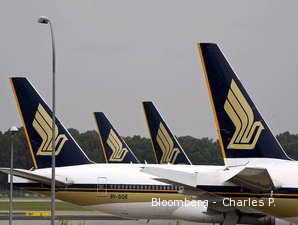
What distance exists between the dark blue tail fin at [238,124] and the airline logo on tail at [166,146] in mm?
30673

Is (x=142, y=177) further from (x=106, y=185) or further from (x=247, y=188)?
(x=247, y=188)

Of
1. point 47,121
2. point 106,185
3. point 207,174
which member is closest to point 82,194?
point 106,185

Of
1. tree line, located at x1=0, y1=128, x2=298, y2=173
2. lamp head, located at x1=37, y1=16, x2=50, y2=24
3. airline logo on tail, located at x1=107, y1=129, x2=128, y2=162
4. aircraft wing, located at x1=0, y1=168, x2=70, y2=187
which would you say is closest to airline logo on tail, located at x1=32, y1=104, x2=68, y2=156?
aircraft wing, located at x1=0, y1=168, x2=70, y2=187

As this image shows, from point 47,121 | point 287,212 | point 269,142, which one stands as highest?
point 47,121

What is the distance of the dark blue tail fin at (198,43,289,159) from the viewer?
96.9 ft

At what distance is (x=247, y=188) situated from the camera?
29391 mm

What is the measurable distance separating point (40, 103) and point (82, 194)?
18.5 feet

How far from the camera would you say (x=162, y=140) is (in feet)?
202

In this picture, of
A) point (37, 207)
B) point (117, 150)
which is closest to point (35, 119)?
point (117, 150)

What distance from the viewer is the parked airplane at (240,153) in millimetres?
28781

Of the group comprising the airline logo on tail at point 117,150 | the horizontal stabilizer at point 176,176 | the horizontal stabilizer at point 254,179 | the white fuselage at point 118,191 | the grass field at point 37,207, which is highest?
the airline logo on tail at point 117,150

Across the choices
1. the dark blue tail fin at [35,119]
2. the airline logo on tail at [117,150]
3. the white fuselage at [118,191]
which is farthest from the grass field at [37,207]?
the white fuselage at [118,191]

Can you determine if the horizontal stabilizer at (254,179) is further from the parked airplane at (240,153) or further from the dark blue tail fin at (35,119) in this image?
the dark blue tail fin at (35,119)

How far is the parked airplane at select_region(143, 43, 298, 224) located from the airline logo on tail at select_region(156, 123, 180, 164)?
30.0 m
